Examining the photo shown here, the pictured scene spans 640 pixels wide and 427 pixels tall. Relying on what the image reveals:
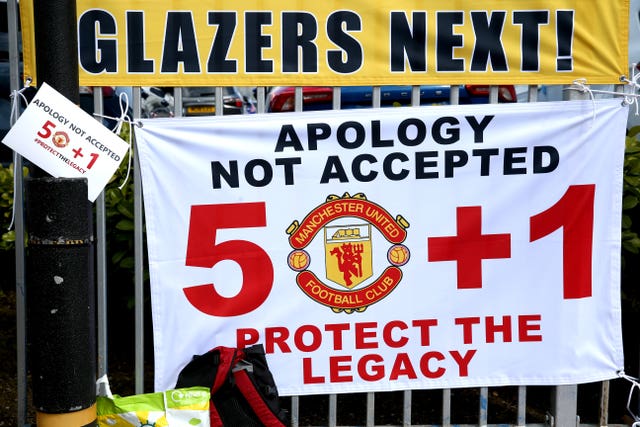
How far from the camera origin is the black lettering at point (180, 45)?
3945mm

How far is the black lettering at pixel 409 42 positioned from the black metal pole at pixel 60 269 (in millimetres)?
1500

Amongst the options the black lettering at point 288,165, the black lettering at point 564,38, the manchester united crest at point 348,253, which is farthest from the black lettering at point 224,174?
the black lettering at point 564,38

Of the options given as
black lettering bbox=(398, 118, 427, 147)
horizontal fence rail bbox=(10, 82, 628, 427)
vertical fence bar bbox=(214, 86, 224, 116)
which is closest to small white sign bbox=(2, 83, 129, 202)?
horizontal fence rail bbox=(10, 82, 628, 427)

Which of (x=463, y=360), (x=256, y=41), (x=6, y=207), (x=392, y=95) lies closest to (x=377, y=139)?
(x=256, y=41)

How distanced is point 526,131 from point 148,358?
2.60 meters

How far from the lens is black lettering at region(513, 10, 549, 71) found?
411 centimetres

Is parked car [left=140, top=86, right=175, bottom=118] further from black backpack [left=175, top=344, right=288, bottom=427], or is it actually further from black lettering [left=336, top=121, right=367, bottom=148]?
black backpack [left=175, top=344, right=288, bottom=427]

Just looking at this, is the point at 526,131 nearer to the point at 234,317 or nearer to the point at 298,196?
the point at 298,196

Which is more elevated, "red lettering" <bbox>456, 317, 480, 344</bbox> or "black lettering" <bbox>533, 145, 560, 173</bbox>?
"black lettering" <bbox>533, 145, 560, 173</bbox>

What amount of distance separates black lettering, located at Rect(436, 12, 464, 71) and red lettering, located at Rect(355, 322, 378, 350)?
1.22 meters

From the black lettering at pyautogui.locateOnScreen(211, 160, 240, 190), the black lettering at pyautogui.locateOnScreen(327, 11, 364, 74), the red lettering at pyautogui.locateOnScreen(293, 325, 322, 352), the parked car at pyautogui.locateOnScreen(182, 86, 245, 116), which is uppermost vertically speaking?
the parked car at pyautogui.locateOnScreen(182, 86, 245, 116)

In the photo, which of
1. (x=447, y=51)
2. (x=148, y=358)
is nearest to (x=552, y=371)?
(x=447, y=51)

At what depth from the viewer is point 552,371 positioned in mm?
4324

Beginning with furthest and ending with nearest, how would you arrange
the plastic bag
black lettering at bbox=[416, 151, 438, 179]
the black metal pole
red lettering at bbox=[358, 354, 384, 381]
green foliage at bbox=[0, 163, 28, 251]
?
green foliage at bbox=[0, 163, 28, 251] < red lettering at bbox=[358, 354, 384, 381] < black lettering at bbox=[416, 151, 438, 179] < the plastic bag < the black metal pole
